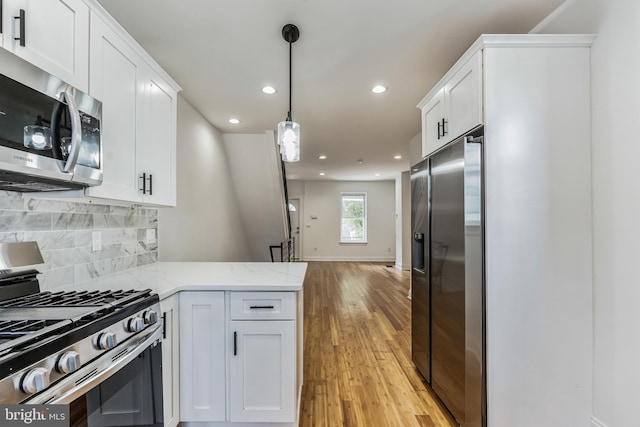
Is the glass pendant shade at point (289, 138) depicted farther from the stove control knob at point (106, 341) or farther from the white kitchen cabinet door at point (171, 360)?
the stove control knob at point (106, 341)

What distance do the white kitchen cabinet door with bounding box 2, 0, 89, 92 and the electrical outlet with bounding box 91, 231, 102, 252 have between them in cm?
92

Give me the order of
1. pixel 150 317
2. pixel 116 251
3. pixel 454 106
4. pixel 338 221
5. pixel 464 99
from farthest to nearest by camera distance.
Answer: pixel 338 221 < pixel 116 251 < pixel 454 106 < pixel 464 99 < pixel 150 317

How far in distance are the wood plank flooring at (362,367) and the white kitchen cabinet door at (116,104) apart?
70.7 inches

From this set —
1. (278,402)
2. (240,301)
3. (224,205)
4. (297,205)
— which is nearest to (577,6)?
(240,301)

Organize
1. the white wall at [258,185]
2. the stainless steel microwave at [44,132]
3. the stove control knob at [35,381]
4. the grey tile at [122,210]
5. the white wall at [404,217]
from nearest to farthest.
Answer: the stove control knob at [35,381]
the stainless steel microwave at [44,132]
the grey tile at [122,210]
the white wall at [258,185]
the white wall at [404,217]

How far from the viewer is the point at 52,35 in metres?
1.21

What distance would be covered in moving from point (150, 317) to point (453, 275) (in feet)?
5.45

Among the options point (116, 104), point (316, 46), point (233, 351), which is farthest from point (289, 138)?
point (233, 351)

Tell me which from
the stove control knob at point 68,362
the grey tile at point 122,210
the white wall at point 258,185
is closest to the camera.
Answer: the stove control knob at point 68,362

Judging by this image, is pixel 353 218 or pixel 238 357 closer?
pixel 238 357

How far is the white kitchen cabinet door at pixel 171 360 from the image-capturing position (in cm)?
158

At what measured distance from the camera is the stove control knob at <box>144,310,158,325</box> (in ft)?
4.39

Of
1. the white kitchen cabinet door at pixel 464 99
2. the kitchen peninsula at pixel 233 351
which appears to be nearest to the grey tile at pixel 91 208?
the kitchen peninsula at pixel 233 351

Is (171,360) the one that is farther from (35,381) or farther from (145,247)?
(145,247)
